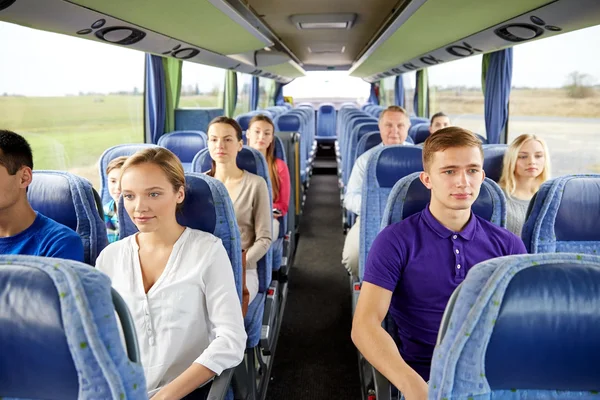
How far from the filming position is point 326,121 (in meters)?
14.4

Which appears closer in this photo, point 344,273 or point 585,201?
point 585,201

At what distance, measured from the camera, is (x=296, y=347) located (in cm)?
357

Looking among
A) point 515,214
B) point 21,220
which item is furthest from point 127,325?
point 515,214

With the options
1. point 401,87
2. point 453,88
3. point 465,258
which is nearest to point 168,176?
point 465,258

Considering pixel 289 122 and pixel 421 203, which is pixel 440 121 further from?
pixel 289 122

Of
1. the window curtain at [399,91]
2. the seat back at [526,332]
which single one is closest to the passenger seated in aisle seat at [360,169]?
the seat back at [526,332]

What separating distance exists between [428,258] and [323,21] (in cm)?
536

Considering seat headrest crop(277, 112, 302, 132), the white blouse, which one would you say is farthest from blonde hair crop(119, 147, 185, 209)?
seat headrest crop(277, 112, 302, 132)

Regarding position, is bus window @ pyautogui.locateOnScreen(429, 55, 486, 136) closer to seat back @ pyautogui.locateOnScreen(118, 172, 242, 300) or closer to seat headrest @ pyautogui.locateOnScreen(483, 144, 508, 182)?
seat headrest @ pyautogui.locateOnScreen(483, 144, 508, 182)

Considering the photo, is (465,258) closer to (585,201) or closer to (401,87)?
(585,201)

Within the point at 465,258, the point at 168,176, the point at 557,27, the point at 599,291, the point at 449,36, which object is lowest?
the point at 465,258

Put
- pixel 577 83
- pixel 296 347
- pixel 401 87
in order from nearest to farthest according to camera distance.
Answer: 1. pixel 296 347
2. pixel 577 83
3. pixel 401 87

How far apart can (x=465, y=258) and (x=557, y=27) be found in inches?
87.6

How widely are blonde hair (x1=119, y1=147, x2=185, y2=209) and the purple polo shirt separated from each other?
0.82m
